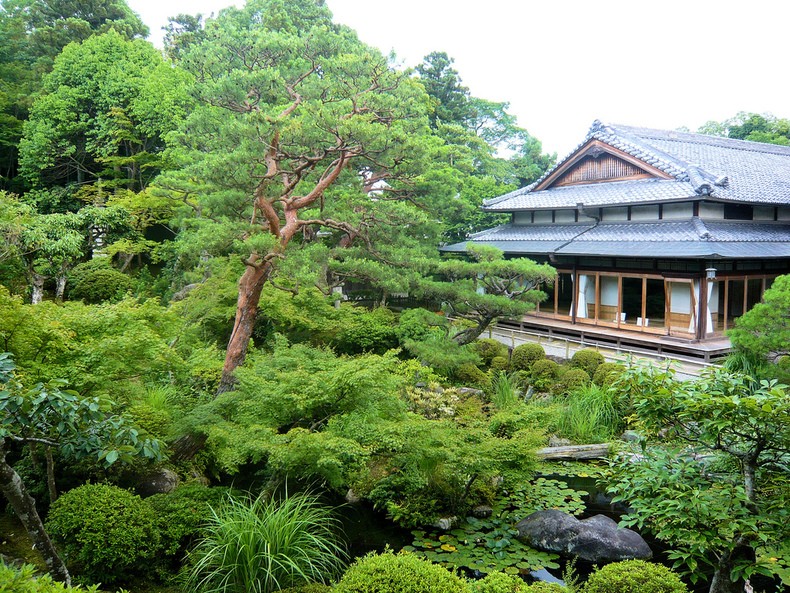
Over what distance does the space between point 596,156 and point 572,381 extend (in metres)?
9.94

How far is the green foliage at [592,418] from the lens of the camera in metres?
10.5

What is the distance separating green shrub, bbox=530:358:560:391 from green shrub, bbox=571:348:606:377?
18.1 inches

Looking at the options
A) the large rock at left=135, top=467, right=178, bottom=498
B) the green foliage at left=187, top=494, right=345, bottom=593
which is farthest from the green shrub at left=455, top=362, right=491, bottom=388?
the green foliage at left=187, top=494, right=345, bottom=593

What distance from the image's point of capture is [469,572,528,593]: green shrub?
191 inches

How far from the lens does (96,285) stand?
16.4 meters

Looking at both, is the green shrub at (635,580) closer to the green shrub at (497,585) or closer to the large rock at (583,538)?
the green shrub at (497,585)

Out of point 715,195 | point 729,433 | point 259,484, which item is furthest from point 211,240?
point 715,195

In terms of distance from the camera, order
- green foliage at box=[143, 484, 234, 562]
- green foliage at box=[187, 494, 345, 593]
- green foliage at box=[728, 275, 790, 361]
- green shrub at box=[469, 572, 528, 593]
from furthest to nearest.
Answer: green foliage at box=[728, 275, 790, 361] → green foliage at box=[143, 484, 234, 562] → green foliage at box=[187, 494, 345, 593] → green shrub at box=[469, 572, 528, 593]

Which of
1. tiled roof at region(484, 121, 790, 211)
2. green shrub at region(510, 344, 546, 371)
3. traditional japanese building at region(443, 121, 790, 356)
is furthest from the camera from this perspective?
tiled roof at region(484, 121, 790, 211)

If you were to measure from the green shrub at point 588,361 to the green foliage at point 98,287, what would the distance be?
1247 cm

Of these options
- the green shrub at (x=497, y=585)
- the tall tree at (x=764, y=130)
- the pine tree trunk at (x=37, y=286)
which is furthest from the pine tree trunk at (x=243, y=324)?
the tall tree at (x=764, y=130)

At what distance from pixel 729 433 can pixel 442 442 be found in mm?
3680

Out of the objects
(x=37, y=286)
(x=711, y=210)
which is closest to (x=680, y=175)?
(x=711, y=210)

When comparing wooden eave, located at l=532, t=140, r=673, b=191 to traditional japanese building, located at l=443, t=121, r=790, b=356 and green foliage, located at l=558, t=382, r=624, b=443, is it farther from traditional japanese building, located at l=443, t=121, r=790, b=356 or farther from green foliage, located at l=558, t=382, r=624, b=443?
green foliage, located at l=558, t=382, r=624, b=443
